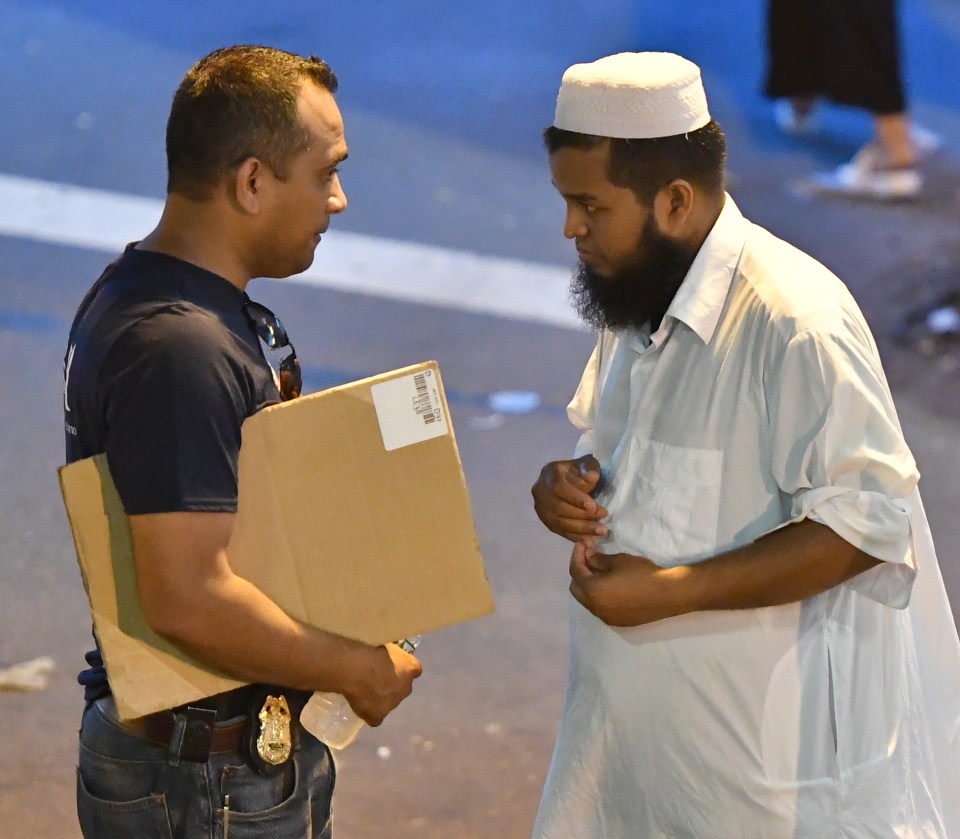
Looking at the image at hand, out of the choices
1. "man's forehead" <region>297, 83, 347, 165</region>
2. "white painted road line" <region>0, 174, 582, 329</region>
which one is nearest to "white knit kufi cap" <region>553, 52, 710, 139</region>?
"man's forehead" <region>297, 83, 347, 165</region>

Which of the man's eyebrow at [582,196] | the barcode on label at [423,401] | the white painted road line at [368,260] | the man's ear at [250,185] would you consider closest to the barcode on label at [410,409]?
the barcode on label at [423,401]

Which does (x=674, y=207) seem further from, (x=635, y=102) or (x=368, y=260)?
(x=368, y=260)

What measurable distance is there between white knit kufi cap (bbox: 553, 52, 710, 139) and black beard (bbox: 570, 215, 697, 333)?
0.53ft

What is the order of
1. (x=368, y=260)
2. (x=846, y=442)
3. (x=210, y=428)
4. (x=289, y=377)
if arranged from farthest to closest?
(x=368, y=260) → (x=289, y=377) → (x=846, y=442) → (x=210, y=428)

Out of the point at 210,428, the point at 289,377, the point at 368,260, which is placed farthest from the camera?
the point at 368,260

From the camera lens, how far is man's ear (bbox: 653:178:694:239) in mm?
2330

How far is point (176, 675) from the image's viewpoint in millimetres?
2150

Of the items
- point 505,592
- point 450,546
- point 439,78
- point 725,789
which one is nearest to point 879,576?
point 725,789

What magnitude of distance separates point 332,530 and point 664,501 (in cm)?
56

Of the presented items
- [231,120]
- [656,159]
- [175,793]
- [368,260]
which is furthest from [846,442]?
[368,260]

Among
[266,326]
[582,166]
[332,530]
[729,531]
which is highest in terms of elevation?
[582,166]

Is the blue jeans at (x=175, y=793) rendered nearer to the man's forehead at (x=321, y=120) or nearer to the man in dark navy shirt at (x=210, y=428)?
the man in dark navy shirt at (x=210, y=428)

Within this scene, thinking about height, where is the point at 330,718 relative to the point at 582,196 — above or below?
below

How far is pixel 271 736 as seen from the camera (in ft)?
7.28
